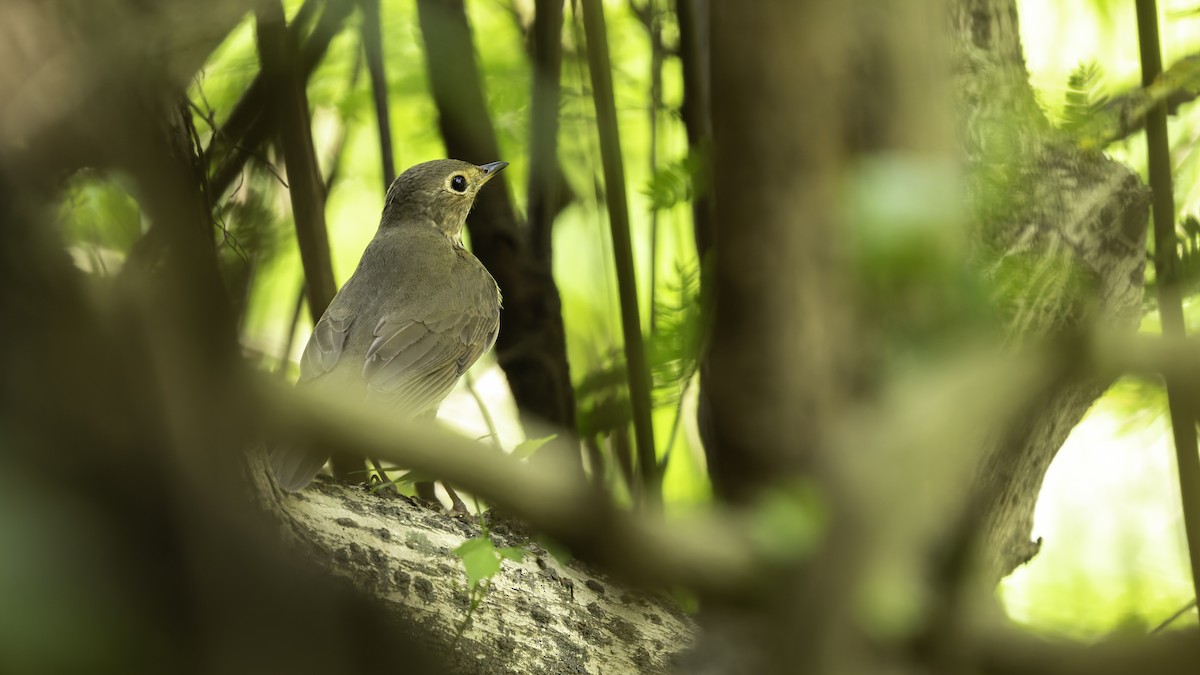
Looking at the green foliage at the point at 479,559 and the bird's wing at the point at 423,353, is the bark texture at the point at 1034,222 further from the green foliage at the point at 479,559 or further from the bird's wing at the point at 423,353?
the green foliage at the point at 479,559

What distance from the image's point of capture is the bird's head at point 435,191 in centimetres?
153

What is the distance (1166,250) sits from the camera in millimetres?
1527

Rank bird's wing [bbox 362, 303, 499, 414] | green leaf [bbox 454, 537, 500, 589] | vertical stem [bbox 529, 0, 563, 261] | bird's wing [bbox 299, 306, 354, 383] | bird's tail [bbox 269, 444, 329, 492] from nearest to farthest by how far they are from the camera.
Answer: bird's tail [bbox 269, 444, 329, 492]
green leaf [bbox 454, 537, 500, 589]
bird's wing [bbox 299, 306, 354, 383]
bird's wing [bbox 362, 303, 499, 414]
vertical stem [bbox 529, 0, 563, 261]

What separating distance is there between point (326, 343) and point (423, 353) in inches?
8.1

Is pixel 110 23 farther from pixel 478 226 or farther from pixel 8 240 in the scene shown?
pixel 478 226

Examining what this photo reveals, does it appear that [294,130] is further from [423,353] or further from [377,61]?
[423,353]

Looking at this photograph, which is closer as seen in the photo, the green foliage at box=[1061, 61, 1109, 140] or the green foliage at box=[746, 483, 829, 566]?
the green foliage at box=[746, 483, 829, 566]

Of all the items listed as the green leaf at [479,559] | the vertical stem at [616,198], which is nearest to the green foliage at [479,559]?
the green leaf at [479,559]

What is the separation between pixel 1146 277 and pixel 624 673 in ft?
4.22

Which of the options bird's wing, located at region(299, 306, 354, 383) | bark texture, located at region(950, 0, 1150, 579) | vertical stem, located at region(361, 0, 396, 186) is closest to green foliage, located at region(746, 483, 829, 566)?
bark texture, located at region(950, 0, 1150, 579)

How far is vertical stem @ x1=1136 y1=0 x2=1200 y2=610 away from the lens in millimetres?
1409

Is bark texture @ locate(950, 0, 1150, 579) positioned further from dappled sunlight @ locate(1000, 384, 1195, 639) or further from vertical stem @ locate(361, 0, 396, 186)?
vertical stem @ locate(361, 0, 396, 186)

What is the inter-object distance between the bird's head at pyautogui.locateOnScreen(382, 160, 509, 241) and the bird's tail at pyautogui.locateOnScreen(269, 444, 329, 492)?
2.19 ft

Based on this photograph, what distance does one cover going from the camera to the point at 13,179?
452 millimetres
